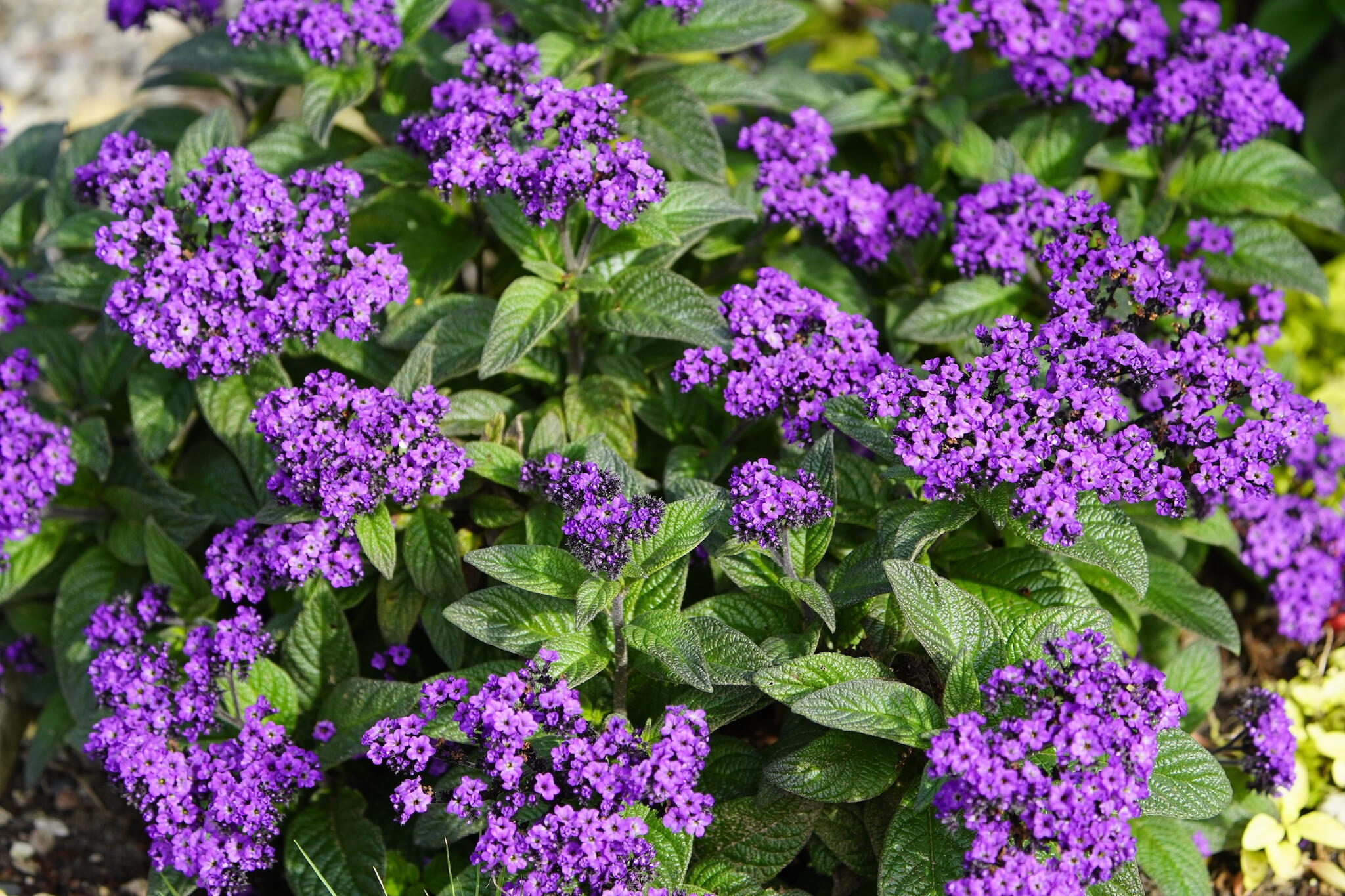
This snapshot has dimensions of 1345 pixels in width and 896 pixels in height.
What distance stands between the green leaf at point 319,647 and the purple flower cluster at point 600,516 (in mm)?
1020

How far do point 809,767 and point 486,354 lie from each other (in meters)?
1.65

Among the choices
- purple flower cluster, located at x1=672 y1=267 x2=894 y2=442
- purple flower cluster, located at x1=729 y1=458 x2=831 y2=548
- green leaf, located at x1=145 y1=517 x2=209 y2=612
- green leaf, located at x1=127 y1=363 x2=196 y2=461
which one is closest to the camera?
purple flower cluster, located at x1=729 y1=458 x2=831 y2=548

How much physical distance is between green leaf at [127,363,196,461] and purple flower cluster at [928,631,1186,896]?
2991mm

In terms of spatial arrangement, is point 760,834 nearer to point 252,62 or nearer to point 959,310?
point 959,310

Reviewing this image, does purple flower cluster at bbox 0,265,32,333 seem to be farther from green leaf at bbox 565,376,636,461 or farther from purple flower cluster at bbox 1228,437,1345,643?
purple flower cluster at bbox 1228,437,1345,643

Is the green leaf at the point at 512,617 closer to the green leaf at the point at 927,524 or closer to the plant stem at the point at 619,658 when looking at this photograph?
the plant stem at the point at 619,658

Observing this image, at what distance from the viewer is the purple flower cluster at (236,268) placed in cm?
394

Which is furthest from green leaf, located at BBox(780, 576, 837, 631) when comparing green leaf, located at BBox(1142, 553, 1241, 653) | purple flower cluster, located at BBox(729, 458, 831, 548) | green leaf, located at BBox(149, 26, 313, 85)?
green leaf, located at BBox(149, 26, 313, 85)

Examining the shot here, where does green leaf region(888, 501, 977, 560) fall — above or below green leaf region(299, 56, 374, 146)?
below

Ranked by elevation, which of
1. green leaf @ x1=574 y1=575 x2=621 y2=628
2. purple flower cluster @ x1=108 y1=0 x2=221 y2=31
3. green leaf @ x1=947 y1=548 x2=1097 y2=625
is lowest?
green leaf @ x1=947 y1=548 x2=1097 y2=625

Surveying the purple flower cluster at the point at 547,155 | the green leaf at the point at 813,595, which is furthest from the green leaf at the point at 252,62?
the green leaf at the point at 813,595

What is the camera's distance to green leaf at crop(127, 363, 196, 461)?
4492 mm

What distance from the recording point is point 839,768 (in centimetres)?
359

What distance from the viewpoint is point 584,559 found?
344 cm
